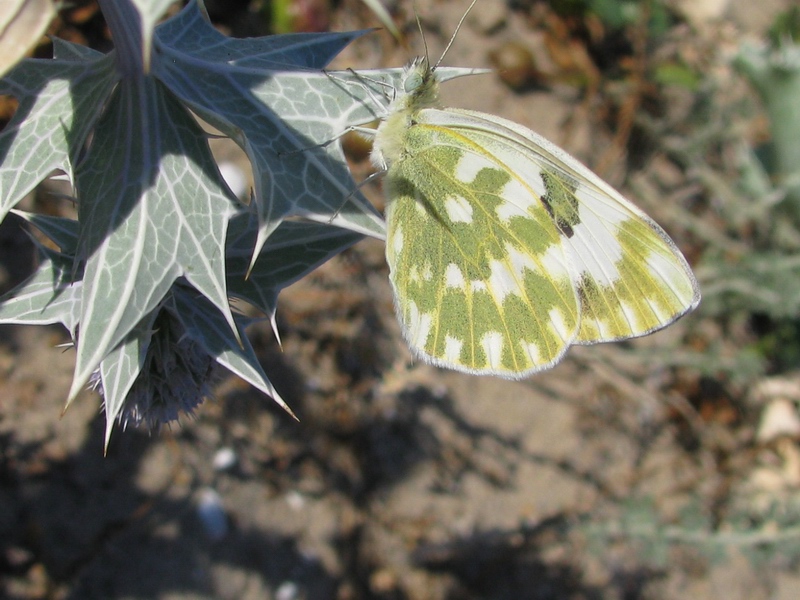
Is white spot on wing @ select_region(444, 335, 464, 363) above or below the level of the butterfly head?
below

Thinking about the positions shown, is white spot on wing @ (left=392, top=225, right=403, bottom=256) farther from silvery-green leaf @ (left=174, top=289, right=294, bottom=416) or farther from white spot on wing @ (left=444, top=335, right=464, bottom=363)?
silvery-green leaf @ (left=174, top=289, right=294, bottom=416)

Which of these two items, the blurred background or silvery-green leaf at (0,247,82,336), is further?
the blurred background

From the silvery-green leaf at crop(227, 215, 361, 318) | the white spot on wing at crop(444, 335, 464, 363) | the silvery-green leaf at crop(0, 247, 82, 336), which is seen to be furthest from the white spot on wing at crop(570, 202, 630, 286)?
the silvery-green leaf at crop(0, 247, 82, 336)

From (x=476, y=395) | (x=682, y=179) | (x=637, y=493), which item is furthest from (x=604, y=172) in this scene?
(x=637, y=493)

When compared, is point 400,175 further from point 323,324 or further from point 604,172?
point 604,172

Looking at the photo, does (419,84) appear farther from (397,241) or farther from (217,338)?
(217,338)

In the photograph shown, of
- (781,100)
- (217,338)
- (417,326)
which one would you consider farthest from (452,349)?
(781,100)

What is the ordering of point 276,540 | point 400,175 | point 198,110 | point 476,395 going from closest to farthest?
point 198,110, point 400,175, point 276,540, point 476,395
